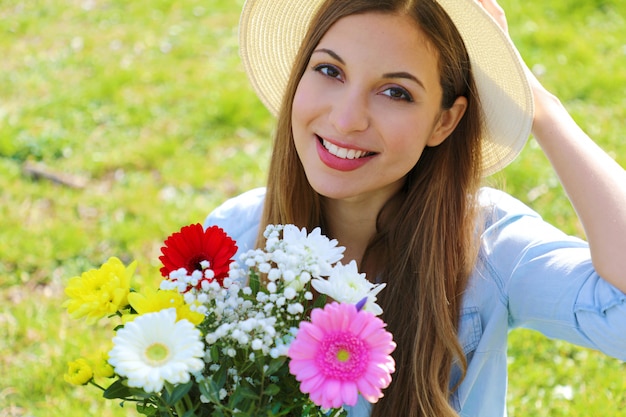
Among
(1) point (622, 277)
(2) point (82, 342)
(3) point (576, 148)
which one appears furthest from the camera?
(2) point (82, 342)

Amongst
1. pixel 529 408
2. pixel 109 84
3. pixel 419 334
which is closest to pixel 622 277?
pixel 419 334

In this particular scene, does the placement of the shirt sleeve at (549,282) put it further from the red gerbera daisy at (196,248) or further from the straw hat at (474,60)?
the red gerbera daisy at (196,248)

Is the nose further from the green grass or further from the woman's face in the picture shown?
the green grass

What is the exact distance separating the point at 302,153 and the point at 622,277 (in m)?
0.84

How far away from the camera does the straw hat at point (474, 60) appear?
201 cm

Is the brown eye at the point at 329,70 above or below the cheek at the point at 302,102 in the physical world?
above

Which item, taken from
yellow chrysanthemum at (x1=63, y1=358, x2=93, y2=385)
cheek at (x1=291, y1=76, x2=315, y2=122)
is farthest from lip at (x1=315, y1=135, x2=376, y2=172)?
yellow chrysanthemum at (x1=63, y1=358, x2=93, y2=385)

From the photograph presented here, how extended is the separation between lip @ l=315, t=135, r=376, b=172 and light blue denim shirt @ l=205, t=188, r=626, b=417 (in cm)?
35

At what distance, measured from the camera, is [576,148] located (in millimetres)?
2039

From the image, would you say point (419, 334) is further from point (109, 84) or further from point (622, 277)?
point (109, 84)

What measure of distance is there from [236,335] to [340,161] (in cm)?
88

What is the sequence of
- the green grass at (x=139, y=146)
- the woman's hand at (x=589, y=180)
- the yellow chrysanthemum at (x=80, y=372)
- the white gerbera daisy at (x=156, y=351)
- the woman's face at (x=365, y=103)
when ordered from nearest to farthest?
the white gerbera daisy at (x=156, y=351) → the yellow chrysanthemum at (x=80, y=372) → the woman's hand at (x=589, y=180) → the woman's face at (x=365, y=103) → the green grass at (x=139, y=146)

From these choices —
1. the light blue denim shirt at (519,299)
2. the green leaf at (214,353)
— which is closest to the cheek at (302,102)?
the light blue denim shirt at (519,299)

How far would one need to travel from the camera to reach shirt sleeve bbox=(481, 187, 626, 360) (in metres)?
1.92
